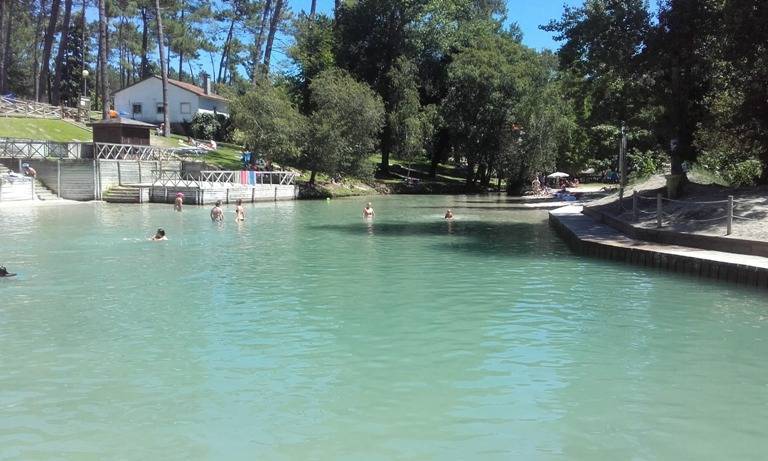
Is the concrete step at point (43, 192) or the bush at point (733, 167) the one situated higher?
the bush at point (733, 167)

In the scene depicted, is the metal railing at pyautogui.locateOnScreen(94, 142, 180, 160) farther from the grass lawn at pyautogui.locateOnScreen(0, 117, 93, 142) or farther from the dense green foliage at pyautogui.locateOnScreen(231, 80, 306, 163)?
the grass lawn at pyautogui.locateOnScreen(0, 117, 93, 142)

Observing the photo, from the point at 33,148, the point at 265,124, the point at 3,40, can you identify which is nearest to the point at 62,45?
the point at 3,40

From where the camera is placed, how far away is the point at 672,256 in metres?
16.4

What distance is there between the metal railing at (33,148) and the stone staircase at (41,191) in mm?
1918

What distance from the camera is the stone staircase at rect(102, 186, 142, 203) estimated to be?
41750 millimetres

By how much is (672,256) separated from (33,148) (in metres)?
41.7

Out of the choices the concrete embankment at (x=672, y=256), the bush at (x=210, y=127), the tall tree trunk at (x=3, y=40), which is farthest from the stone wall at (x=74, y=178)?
the concrete embankment at (x=672, y=256)

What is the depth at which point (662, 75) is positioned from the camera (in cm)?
2509

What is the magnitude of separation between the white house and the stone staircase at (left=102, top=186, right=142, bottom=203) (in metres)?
33.2

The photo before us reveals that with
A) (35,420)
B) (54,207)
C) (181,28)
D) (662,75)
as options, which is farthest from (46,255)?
(181,28)

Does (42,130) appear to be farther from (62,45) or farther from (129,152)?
(62,45)

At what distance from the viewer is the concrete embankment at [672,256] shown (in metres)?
14.4

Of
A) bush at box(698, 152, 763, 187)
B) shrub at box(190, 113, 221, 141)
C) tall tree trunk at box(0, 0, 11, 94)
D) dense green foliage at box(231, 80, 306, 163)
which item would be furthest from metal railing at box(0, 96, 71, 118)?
bush at box(698, 152, 763, 187)

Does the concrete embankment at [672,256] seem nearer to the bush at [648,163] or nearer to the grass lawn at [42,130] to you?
the bush at [648,163]
